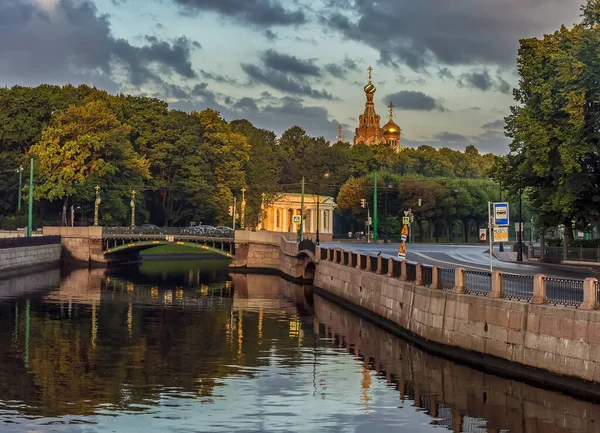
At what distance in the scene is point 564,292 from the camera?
3388 cm

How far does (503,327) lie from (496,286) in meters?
2.11

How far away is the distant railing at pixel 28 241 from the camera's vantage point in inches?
3452

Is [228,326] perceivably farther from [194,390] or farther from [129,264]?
[129,264]

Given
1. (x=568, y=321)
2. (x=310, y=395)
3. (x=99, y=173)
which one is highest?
(x=99, y=173)

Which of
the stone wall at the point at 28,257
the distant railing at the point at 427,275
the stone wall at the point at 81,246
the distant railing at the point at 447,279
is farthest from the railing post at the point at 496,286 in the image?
the stone wall at the point at 81,246

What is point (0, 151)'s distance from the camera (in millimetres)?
130000

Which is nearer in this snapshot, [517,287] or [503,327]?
[503,327]

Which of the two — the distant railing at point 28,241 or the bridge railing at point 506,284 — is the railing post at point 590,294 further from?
the distant railing at point 28,241

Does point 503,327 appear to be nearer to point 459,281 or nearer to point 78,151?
point 459,281

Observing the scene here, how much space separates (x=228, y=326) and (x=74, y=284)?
106ft

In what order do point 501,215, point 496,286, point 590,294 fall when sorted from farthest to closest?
point 501,215, point 496,286, point 590,294

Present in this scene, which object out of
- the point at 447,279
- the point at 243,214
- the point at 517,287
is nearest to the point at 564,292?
the point at 517,287

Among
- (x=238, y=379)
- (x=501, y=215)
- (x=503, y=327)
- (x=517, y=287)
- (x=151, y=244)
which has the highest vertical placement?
(x=501, y=215)

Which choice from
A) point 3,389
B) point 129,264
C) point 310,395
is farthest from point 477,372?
point 129,264
